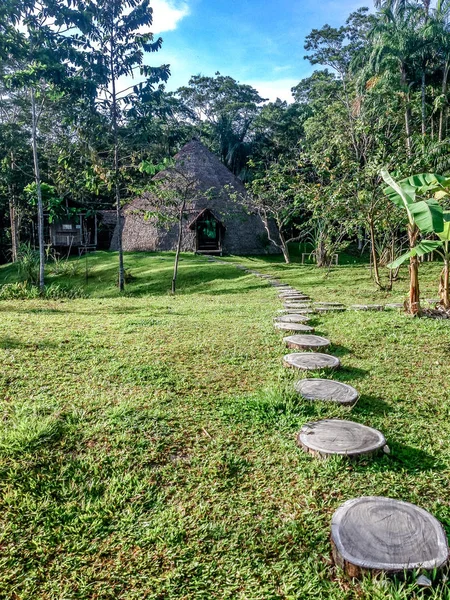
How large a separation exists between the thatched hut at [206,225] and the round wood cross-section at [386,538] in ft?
62.9

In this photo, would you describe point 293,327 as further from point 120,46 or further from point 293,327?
point 120,46

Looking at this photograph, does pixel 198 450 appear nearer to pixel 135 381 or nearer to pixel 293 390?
pixel 293 390

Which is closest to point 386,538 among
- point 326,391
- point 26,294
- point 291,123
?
point 326,391

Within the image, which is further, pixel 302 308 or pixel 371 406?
pixel 302 308

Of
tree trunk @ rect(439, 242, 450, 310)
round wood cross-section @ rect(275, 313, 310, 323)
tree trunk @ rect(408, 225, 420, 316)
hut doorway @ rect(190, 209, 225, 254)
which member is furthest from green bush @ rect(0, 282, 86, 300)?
hut doorway @ rect(190, 209, 225, 254)

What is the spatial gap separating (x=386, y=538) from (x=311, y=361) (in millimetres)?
2182

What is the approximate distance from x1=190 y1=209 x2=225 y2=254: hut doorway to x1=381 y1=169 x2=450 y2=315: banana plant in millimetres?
15665

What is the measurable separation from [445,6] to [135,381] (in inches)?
817

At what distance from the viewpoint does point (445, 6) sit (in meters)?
16.1

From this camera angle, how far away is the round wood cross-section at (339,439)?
226 cm

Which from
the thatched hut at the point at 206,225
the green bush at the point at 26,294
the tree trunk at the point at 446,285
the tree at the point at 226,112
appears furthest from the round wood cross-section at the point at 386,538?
the tree at the point at 226,112

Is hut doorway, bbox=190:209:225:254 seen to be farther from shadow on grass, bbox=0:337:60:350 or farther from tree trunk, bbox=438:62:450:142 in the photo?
shadow on grass, bbox=0:337:60:350

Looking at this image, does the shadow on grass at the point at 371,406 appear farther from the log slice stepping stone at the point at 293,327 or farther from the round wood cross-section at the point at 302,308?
the round wood cross-section at the point at 302,308

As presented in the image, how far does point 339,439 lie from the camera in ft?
7.72
